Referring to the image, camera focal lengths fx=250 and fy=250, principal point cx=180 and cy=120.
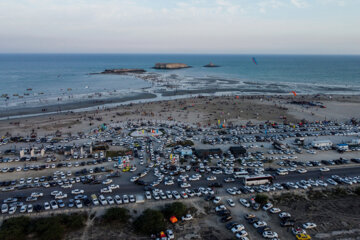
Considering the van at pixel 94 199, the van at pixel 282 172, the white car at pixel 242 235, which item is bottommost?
the white car at pixel 242 235

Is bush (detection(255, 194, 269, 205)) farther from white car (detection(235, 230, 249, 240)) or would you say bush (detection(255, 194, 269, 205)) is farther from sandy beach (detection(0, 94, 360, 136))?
sandy beach (detection(0, 94, 360, 136))

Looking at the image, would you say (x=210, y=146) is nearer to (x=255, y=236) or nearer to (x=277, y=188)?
(x=277, y=188)

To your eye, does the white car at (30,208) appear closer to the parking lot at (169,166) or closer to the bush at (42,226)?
the parking lot at (169,166)

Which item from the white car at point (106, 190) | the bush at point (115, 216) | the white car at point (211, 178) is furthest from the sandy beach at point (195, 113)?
the bush at point (115, 216)

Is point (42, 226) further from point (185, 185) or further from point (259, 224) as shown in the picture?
point (259, 224)

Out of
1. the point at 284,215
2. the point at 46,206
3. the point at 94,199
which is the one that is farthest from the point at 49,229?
the point at 284,215

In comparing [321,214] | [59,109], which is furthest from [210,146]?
[59,109]
